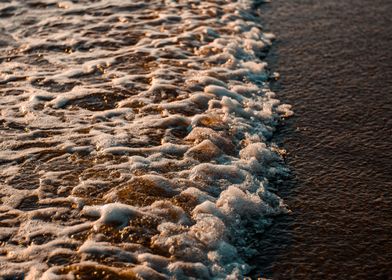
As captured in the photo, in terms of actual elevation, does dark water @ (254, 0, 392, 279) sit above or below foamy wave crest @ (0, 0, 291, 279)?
above

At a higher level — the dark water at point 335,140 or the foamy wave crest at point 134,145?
the dark water at point 335,140

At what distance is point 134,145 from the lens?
3865 mm

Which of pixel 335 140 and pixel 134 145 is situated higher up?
pixel 335 140

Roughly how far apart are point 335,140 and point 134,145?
4.95 feet

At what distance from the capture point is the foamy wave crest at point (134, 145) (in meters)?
2.88

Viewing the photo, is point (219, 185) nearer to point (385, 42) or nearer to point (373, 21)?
point (385, 42)

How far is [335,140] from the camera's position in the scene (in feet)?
12.8

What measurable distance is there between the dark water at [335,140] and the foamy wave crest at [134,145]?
18cm

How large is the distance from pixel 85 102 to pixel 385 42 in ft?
10.2

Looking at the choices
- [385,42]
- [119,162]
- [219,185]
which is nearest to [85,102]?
[119,162]

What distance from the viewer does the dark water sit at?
2865 mm

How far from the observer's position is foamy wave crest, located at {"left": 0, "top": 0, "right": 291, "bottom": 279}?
9.46ft

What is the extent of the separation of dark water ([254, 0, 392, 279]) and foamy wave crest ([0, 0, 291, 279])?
18 cm

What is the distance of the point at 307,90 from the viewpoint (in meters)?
4.63
